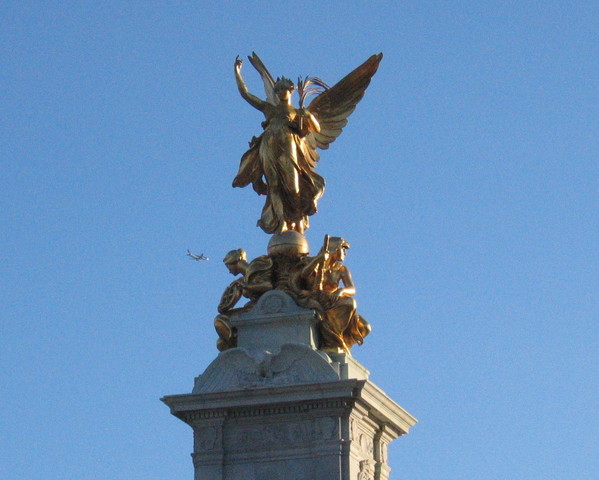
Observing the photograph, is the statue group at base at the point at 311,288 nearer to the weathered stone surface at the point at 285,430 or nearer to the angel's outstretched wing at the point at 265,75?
the weathered stone surface at the point at 285,430

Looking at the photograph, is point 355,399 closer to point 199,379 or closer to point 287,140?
point 199,379

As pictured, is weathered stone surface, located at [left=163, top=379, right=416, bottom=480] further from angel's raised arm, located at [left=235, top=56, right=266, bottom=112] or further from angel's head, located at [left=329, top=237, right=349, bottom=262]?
angel's raised arm, located at [left=235, top=56, right=266, bottom=112]

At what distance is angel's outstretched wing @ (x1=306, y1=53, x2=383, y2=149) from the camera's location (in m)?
31.7

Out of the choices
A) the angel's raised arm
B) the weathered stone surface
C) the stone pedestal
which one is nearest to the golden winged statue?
the angel's raised arm

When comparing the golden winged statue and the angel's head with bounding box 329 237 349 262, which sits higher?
the golden winged statue

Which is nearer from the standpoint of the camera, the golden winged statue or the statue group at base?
the statue group at base

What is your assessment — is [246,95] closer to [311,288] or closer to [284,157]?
[284,157]

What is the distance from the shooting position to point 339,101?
32000mm

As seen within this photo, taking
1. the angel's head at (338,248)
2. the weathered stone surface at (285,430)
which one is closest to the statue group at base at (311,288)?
the angel's head at (338,248)

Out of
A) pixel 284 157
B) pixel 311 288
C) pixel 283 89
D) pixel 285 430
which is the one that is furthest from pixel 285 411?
pixel 283 89

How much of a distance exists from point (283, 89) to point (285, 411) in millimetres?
6200

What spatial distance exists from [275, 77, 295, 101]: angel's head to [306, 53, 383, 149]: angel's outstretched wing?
2.88ft

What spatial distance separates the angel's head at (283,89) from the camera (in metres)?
30.8

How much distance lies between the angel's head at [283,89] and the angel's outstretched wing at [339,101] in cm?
88
